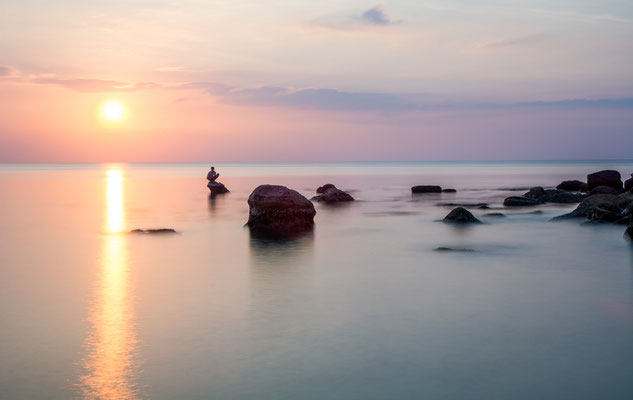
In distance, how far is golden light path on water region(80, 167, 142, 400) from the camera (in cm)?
825

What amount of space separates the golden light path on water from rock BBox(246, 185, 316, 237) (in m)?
8.51

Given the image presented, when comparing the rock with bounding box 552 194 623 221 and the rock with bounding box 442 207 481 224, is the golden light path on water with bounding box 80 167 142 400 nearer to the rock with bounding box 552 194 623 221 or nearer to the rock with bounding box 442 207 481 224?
the rock with bounding box 442 207 481 224

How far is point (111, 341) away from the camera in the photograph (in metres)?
10.5

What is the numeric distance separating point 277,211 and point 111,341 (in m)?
16.6

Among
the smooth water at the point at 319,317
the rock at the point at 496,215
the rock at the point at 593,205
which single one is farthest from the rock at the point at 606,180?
the smooth water at the point at 319,317

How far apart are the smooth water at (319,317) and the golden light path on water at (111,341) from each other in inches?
1.6

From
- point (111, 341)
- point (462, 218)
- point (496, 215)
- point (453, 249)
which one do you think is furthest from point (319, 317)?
point (496, 215)

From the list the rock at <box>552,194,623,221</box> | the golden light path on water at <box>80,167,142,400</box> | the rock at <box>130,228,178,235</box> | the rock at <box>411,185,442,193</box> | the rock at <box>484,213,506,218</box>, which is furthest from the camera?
the rock at <box>411,185,442,193</box>

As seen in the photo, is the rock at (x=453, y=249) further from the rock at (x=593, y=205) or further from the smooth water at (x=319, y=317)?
the rock at (x=593, y=205)

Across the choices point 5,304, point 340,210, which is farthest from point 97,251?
point 340,210

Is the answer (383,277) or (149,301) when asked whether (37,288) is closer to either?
(149,301)

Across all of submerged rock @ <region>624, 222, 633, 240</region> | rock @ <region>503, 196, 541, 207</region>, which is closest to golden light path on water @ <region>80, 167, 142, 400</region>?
submerged rock @ <region>624, 222, 633, 240</region>

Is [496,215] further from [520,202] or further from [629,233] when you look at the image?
[629,233]

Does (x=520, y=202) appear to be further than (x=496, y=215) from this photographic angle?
Yes
